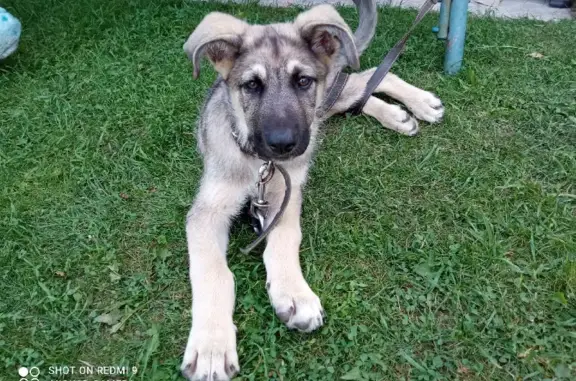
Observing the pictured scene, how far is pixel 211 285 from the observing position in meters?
2.90

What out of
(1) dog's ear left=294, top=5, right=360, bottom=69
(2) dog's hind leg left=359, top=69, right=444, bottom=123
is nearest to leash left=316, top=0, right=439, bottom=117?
(2) dog's hind leg left=359, top=69, right=444, bottom=123

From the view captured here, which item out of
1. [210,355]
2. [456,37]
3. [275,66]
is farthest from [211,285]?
[456,37]

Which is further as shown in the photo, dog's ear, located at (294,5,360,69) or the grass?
dog's ear, located at (294,5,360,69)

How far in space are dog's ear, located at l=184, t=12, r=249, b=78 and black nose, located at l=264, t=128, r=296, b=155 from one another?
54 cm

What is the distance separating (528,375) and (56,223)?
2.94m

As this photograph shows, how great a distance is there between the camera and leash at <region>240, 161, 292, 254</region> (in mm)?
3180

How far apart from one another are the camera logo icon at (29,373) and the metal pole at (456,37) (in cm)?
385

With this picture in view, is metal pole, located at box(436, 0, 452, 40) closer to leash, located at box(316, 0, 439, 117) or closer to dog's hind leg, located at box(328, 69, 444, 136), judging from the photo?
leash, located at box(316, 0, 439, 117)

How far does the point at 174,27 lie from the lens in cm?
566

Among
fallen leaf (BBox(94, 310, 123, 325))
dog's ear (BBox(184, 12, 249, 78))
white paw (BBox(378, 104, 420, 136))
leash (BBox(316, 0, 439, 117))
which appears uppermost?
dog's ear (BBox(184, 12, 249, 78))

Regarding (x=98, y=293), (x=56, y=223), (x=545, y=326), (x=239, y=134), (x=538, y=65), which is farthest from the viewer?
(x=538, y=65)

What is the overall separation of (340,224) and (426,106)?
1374 millimetres

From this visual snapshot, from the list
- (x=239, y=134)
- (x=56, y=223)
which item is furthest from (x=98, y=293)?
(x=239, y=134)

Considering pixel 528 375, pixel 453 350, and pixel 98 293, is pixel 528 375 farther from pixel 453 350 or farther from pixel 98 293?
pixel 98 293
